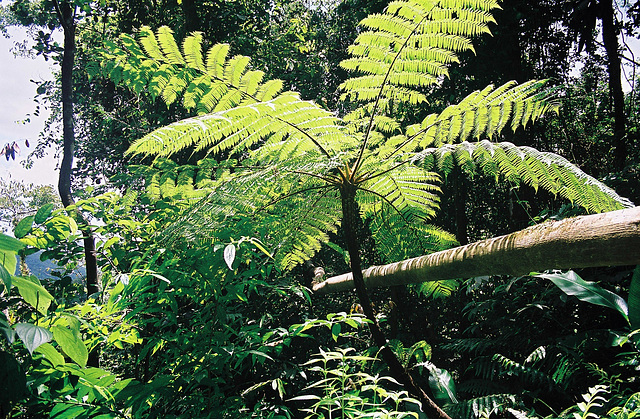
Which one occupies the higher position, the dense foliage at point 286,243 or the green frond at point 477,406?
the dense foliage at point 286,243

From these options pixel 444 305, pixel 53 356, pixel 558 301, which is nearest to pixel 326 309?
pixel 444 305

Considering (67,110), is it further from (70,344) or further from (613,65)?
(613,65)

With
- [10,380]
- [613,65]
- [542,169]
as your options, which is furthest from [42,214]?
[613,65]

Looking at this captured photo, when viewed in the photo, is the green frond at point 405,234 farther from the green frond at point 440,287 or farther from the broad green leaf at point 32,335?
the broad green leaf at point 32,335

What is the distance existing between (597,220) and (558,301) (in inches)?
72.8

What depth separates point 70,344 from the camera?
0.66m

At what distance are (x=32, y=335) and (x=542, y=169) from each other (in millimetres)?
1300

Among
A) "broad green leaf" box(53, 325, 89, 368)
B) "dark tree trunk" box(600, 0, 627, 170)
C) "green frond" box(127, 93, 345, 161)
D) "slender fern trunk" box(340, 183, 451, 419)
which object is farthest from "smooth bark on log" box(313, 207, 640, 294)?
"dark tree trunk" box(600, 0, 627, 170)

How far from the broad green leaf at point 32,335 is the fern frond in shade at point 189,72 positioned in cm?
123

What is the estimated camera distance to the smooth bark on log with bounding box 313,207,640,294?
1.97ft

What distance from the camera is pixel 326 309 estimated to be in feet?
14.4

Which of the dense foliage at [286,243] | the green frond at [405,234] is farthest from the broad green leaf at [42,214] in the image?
the green frond at [405,234]

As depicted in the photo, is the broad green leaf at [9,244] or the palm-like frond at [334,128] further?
the palm-like frond at [334,128]

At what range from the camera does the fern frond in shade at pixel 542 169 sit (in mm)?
1004
